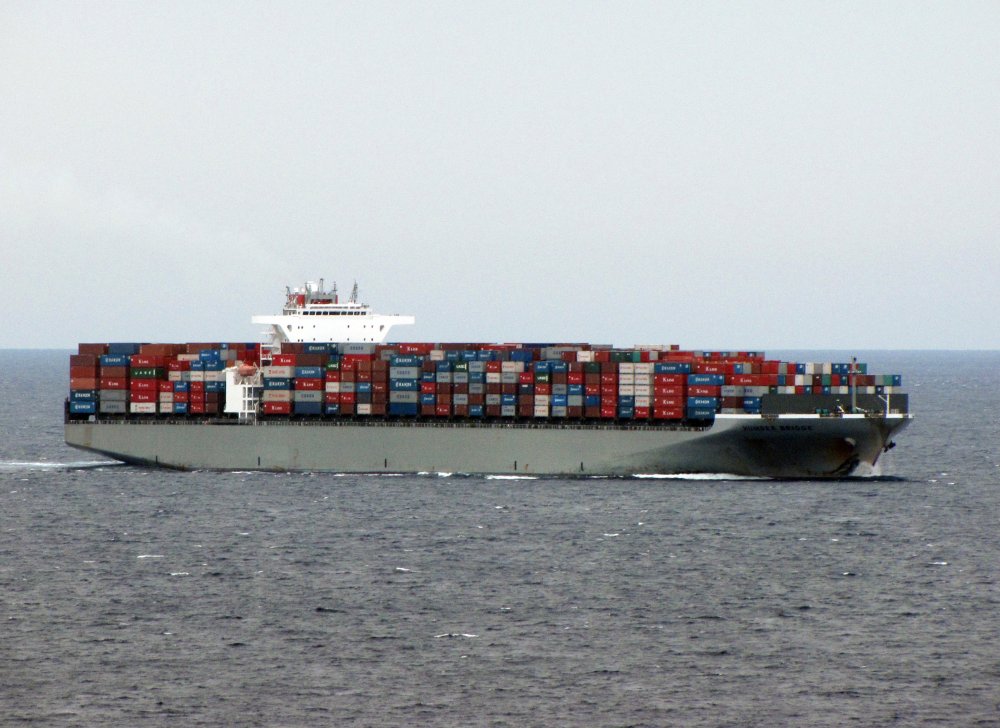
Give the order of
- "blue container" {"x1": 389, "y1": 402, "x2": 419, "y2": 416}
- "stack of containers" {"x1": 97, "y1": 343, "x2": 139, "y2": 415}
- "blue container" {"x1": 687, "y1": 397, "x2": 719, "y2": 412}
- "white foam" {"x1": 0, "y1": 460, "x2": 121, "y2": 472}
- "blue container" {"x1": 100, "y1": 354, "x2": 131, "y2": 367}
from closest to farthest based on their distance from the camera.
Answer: "blue container" {"x1": 687, "y1": 397, "x2": 719, "y2": 412} < "blue container" {"x1": 389, "y1": 402, "x2": 419, "y2": 416} < "stack of containers" {"x1": 97, "y1": 343, "x2": 139, "y2": 415} < "blue container" {"x1": 100, "y1": 354, "x2": 131, "y2": 367} < "white foam" {"x1": 0, "y1": 460, "x2": 121, "y2": 472}

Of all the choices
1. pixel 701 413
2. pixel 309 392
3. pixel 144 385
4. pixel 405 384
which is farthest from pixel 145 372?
pixel 701 413

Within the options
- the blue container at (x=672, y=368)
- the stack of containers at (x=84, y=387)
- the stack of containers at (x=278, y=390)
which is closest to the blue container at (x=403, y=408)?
the stack of containers at (x=278, y=390)

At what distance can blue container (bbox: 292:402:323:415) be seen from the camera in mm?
82125

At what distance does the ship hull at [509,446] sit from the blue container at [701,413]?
0.76m

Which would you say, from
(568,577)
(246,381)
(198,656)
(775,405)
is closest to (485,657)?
(198,656)

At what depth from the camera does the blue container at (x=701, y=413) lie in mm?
75812

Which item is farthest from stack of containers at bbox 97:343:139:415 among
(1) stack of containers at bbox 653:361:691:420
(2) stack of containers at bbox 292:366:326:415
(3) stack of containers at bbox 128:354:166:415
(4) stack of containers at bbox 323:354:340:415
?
(1) stack of containers at bbox 653:361:691:420

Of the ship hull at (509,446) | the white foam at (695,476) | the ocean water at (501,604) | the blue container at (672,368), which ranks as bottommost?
the ocean water at (501,604)

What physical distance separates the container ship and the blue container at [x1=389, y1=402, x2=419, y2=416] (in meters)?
0.08

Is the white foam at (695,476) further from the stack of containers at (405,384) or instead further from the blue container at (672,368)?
the stack of containers at (405,384)

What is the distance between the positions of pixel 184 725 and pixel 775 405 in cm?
4573

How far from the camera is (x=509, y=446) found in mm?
79125

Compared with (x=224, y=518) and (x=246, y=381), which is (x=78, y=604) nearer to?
(x=224, y=518)

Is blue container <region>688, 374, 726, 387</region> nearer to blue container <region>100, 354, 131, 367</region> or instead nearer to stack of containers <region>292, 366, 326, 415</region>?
stack of containers <region>292, 366, 326, 415</region>
